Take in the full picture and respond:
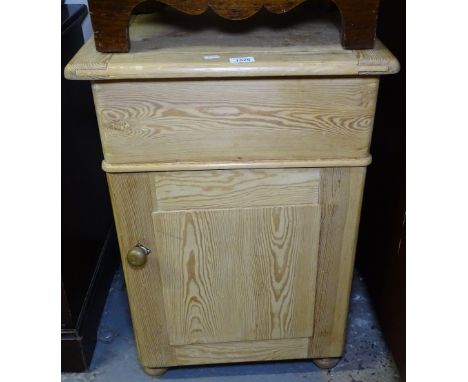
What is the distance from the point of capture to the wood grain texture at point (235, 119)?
848 mm

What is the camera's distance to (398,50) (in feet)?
3.53

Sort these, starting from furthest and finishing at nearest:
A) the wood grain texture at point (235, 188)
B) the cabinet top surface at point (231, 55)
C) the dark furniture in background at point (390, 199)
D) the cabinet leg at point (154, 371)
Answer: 1. the cabinet leg at point (154, 371)
2. the dark furniture in background at point (390, 199)
3. the wood grain texture at point (235, 188)
4. the cabinet top surface at point (231, 55)

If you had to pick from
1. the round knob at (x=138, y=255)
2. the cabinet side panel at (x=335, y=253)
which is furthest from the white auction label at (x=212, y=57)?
the round knob at (x=138, y=255)

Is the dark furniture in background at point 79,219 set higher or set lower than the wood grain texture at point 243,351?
higher

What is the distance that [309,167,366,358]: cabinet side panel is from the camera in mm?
965

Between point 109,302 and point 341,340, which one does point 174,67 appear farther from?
point 109,302

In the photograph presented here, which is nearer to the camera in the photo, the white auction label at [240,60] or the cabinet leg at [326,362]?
the white auction label at [240,60]

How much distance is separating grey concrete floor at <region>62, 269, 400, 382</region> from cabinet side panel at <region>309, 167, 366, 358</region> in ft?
0.24

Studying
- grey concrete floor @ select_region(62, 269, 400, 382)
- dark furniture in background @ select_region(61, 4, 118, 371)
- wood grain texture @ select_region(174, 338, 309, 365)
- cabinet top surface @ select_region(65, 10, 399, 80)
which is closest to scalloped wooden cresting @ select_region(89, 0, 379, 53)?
cabinet top surface @ select_region(65, 10, 399, 80)

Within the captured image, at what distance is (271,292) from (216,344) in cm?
20

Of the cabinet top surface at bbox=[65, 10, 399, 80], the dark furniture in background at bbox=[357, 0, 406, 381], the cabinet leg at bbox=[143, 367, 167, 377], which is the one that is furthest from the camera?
the cabinet leg at bbox=[143, 367, 167, 377]

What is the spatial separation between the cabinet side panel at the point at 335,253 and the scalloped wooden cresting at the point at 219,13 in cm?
25

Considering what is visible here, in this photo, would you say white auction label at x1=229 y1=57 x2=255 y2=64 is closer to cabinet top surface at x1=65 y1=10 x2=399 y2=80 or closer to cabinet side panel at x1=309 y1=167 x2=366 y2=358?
cabinet top surface at x1=65 y1=10 x2=399 y2=80

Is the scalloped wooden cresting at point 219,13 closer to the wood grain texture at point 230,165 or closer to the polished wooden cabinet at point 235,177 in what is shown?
the polished wooden cabinet at point 235,177
